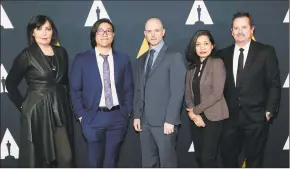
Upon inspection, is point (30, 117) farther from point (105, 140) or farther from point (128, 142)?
point (128, 142)

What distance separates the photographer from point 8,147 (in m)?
3.63

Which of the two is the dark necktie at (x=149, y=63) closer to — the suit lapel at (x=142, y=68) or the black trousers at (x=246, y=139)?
the suit lapel at (x=142, y=68)

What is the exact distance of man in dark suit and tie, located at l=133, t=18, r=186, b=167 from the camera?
2.90m

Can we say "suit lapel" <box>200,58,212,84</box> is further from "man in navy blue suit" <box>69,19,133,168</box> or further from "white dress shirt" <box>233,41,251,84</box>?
"man in navy blue suit" <box>69,19,133,168</box>

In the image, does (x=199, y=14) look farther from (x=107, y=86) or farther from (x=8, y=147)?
(x=8, y=147)

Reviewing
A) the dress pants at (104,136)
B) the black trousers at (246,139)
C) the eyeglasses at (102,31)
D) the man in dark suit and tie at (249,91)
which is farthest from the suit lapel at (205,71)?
the eyeglasses at (102,31)

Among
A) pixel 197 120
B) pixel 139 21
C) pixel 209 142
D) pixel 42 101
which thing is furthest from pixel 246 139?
pixel 42 101

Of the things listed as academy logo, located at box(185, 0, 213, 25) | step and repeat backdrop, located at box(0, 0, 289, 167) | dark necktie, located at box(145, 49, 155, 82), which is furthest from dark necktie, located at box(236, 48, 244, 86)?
dark necktie, located at box(145, 49, 155, 82)

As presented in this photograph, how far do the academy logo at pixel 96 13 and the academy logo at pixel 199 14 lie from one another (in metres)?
0.89

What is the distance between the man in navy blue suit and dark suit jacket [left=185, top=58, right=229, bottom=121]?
690mm

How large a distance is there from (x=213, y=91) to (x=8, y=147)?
2.24 meters

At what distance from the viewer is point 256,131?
2.96m

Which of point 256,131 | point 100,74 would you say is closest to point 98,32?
point 100,74

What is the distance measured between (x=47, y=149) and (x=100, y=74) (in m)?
0.80
